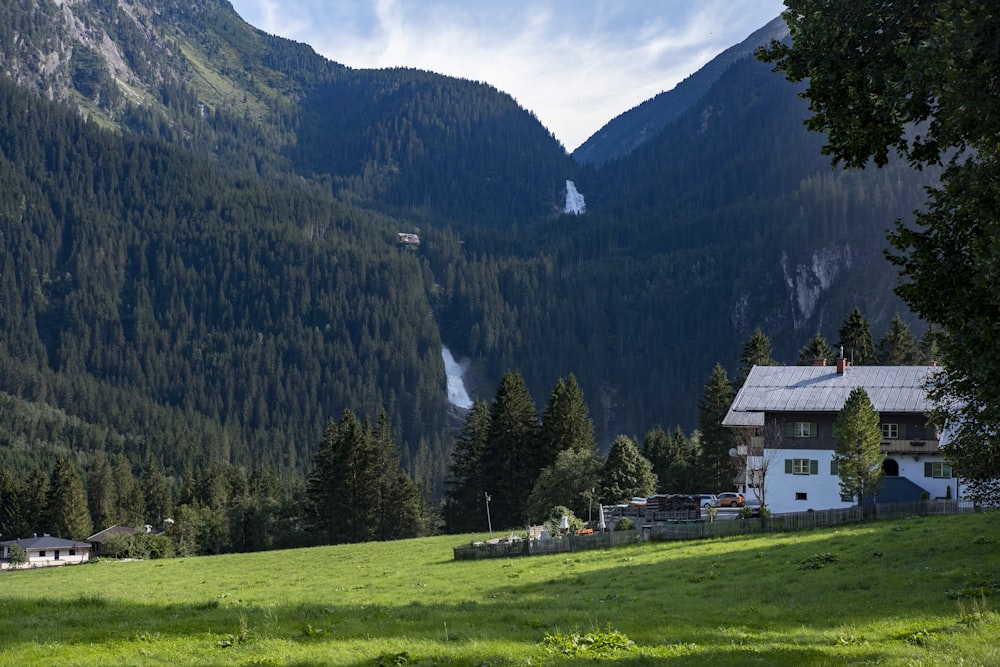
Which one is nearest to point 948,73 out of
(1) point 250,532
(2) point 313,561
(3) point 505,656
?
(3) point 505,656

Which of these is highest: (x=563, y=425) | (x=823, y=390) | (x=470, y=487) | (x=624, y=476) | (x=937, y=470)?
(x=823, y=390)

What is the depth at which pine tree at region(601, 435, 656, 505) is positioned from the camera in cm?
8725

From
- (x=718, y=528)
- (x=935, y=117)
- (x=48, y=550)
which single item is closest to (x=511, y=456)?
(x=718, y=528)

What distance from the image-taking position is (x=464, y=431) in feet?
369

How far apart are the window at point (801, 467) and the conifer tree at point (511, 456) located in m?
32.2

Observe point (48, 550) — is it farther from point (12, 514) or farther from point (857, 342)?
point (857, 342)

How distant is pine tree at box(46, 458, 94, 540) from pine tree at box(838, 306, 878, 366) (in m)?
93.8

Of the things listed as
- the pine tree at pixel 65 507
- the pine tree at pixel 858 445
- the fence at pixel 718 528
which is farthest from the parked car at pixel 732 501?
the pine tree at pixel 65 507

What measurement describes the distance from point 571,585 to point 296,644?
17705mm

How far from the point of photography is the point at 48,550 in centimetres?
12538

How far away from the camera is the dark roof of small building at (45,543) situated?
124 metres

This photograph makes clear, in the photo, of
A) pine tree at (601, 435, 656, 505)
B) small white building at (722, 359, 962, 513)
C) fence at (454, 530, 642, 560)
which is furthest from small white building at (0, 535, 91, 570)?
small white building at (722, 359, 962, 513)

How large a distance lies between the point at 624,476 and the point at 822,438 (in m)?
21.8

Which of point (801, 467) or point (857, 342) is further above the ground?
point (857, 342)
